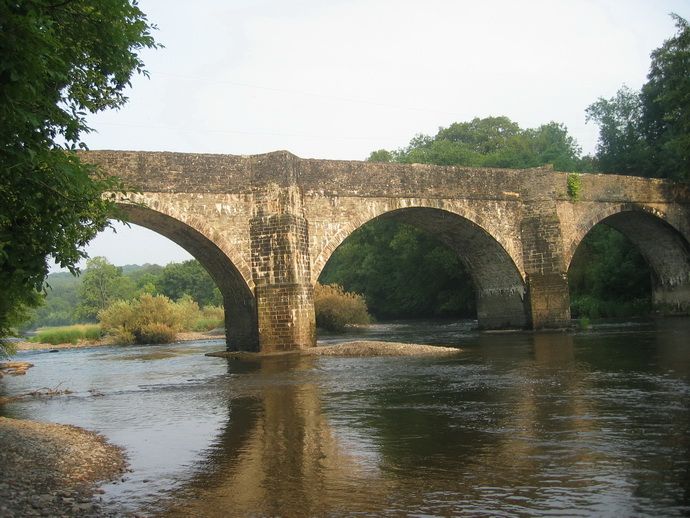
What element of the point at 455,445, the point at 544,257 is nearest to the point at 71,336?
the point at 544,257

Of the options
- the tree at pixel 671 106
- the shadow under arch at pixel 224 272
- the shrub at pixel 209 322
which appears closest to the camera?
the shadow under arch at pixel 224 272

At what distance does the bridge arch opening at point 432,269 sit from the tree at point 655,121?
9.08 m

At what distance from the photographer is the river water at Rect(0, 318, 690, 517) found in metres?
5.20

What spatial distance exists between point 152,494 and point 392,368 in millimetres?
9278

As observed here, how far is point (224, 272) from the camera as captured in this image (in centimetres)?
2109

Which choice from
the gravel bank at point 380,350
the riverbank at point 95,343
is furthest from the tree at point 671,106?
the riverbank at point 95,343

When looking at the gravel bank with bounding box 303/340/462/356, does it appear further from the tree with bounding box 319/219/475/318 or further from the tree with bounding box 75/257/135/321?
the tree with bounding box 75/257/135/321

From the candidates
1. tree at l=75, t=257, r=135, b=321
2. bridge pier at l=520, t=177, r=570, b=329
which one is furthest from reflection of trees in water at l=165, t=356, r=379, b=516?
tree at l=75, t=257, r=135, b=321

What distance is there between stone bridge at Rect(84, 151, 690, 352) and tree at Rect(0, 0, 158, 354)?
8.62m

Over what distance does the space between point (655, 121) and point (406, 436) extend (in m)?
33.2

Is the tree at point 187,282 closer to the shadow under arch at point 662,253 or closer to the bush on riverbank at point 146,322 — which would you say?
the bush on riverbank at point 146,322

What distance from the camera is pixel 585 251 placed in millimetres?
40219

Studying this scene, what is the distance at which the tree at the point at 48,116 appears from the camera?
493 cm

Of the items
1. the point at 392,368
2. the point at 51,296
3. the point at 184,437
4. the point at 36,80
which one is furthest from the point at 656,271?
the point at 51,296
